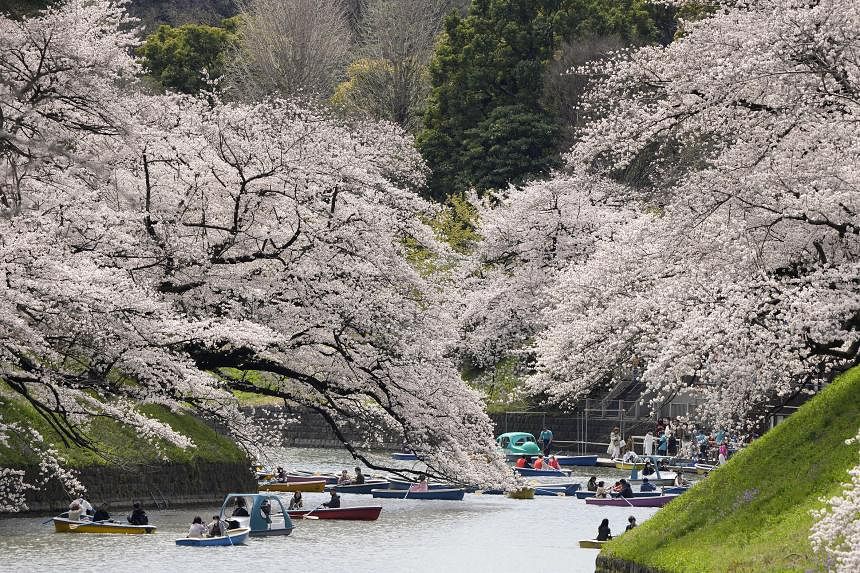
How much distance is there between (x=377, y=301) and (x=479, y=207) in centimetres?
3275

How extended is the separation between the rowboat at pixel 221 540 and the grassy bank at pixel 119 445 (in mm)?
1806

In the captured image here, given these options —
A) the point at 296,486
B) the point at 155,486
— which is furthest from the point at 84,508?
the point at 296,486

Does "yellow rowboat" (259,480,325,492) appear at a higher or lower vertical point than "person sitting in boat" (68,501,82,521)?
higher

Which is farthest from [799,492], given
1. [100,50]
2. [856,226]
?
[100,50]

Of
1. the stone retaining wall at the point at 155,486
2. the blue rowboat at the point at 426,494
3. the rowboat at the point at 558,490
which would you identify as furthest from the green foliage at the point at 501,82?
the stone retaining wall at the point at 155,486

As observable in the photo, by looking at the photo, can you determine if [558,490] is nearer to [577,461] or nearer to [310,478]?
[310,478]

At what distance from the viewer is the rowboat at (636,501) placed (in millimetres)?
33656

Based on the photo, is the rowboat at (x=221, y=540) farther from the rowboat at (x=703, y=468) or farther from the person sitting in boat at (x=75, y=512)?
the rowboat at (x=703, y=468)

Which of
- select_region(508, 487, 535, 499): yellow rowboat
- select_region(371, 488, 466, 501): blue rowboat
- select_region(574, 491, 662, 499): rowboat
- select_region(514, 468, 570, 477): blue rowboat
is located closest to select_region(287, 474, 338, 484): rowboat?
select_region(371, 488, 466, 501): blue rowboat

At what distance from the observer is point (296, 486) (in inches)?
1426

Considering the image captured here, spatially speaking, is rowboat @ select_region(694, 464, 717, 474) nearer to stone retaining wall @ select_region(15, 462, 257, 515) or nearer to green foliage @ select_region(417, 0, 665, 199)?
stone retaining wall @ select_region(15, 462, 257, 515)

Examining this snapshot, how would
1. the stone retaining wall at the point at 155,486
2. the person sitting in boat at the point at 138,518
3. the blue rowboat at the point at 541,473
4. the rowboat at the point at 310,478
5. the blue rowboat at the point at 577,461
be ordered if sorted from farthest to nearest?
the blue rowboat at the point at 577,461, the blue rowboat at the point at 541,473, the rowboat at the point at 310,478, the stone retaining wall at the point at 155,486, the person sitting in boat at the point at 138,518

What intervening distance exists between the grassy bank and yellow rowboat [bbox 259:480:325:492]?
246 centimetres

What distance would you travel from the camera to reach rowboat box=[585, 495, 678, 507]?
33656 mm
